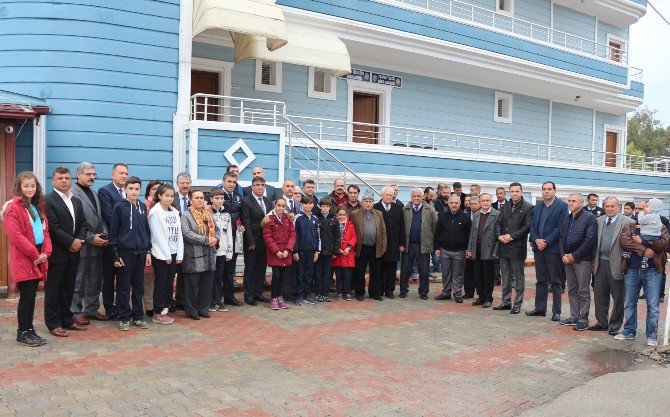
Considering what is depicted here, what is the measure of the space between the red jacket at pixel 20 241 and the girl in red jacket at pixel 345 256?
4726mm

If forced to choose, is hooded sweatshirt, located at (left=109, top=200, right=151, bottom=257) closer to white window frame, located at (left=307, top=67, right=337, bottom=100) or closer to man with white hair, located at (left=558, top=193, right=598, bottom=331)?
man with white hair, located at (left=558, top=193, right=598, bottom=331)

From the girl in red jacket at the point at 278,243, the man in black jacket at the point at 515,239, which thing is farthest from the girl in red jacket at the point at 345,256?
the man in black jacket at the point at 515,239

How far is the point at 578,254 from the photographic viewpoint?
8.45 meters

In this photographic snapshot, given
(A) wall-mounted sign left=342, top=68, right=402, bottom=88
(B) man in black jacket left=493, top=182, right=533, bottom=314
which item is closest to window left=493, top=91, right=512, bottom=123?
(A) wall-mounted sign left=342, top=68, right=402, bottom=88

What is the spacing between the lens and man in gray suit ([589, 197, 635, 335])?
8164 mm

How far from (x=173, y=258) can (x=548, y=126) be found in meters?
16.4

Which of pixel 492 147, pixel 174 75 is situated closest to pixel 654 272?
pixel 174 75

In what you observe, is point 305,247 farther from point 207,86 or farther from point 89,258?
point 207,86

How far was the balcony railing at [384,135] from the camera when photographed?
12.7m

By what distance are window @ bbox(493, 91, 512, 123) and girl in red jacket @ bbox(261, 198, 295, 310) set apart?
39.5ft

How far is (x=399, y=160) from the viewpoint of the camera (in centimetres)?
1409

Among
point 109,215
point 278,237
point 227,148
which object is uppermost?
point 227,148

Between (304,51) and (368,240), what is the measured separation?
486 centimetres

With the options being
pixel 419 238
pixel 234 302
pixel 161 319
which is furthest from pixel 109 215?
pixel 419 238
